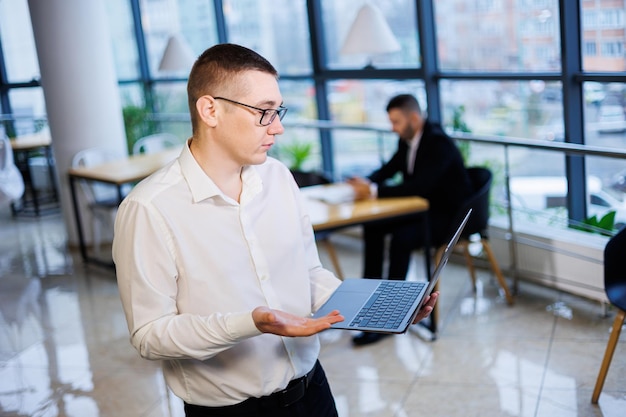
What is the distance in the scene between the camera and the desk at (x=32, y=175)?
26.2ft

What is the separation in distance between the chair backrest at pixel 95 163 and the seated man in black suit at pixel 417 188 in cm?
251

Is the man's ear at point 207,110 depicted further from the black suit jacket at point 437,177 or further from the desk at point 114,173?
the desk at point 114,173

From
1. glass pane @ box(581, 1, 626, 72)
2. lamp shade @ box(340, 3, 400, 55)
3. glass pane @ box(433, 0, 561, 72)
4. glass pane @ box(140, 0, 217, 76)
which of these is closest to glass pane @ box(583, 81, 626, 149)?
glass pane @ box(581, 1, 626, 72)

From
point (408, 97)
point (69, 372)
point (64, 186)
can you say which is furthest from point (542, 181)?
point (64, 186)

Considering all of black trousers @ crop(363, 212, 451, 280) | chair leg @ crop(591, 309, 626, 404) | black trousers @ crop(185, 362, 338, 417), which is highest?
black trousers @ crop(185, 362, 338, 417)

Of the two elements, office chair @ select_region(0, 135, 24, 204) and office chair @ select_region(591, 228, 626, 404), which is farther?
office chair @ select_region(0, 135, 24, 204)

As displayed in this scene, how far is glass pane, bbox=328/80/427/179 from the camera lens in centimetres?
580

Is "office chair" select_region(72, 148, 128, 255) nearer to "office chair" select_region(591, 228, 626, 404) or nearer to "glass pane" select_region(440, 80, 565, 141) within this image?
"glass pane" select_region(440, 80, 565, 141)

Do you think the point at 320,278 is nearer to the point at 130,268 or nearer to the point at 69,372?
the point at 130,268

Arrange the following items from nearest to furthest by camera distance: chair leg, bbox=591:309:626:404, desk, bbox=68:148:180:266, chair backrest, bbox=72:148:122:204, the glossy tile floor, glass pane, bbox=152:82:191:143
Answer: chair leg, bbox=591:309:626:404 → the glossy tile floor → desk, bbox=68:148:180:266 → chair backrest, bbox=72:148:122:204 → glass pane, bbox=152:82:191:143

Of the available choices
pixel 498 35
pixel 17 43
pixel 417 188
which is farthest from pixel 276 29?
pixel 17 43

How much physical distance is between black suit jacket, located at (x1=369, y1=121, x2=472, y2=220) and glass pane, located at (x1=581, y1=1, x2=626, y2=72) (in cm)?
102

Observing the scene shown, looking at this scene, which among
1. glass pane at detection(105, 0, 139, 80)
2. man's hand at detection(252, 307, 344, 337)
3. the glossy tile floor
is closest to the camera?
man's hand at detection(252, 307, 344, 337)

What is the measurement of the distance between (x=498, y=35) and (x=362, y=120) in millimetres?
1582
